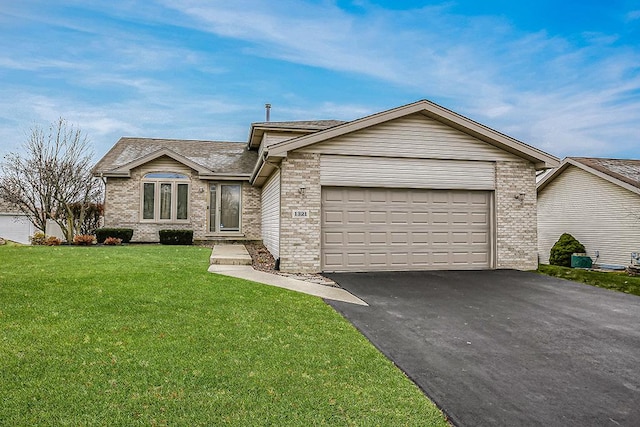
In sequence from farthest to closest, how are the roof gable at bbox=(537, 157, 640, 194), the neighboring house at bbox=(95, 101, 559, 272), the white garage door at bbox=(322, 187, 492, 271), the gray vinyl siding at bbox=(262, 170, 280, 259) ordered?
the roof gable at bbox=(537, 157, 640, 194), the gray vinyl siding at bbox=(262, 170, 280, 259), the white garage door at bbox=(322, 187, 492, 271), the neighboring house at bbox=(95, 101, 559, 272)

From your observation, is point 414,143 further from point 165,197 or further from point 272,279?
point 165,197

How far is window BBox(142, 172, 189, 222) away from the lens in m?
17.2

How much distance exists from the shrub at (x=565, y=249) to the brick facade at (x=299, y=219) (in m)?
14.4

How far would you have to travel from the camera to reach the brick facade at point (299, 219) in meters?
10.1

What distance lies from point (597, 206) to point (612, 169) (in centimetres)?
171

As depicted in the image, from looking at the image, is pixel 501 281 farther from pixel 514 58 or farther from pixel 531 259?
pixel 514 58

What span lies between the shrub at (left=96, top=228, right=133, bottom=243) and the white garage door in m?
9.91

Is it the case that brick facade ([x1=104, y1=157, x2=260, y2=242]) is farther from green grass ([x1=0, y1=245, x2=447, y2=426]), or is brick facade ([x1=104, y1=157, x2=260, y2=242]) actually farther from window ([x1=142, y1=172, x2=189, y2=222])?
green grass ([x1=0, y1=245, x2=447, y2=426])

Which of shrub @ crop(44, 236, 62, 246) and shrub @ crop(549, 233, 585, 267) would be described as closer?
shrub @ crop(44, 236, 62, 246)

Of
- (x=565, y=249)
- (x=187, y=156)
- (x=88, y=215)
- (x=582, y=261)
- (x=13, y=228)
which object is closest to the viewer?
(x=582, y=261)

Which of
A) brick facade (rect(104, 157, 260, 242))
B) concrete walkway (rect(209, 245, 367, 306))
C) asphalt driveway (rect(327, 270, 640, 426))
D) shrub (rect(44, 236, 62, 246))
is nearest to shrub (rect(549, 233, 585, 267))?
asphalt driveway (rect(327, 270, 640, 426))

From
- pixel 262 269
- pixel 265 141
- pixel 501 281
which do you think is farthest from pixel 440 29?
pixel 262 269

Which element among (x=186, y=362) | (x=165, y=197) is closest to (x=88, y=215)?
(x=165, y=197)

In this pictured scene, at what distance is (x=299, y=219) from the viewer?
10.2 m
